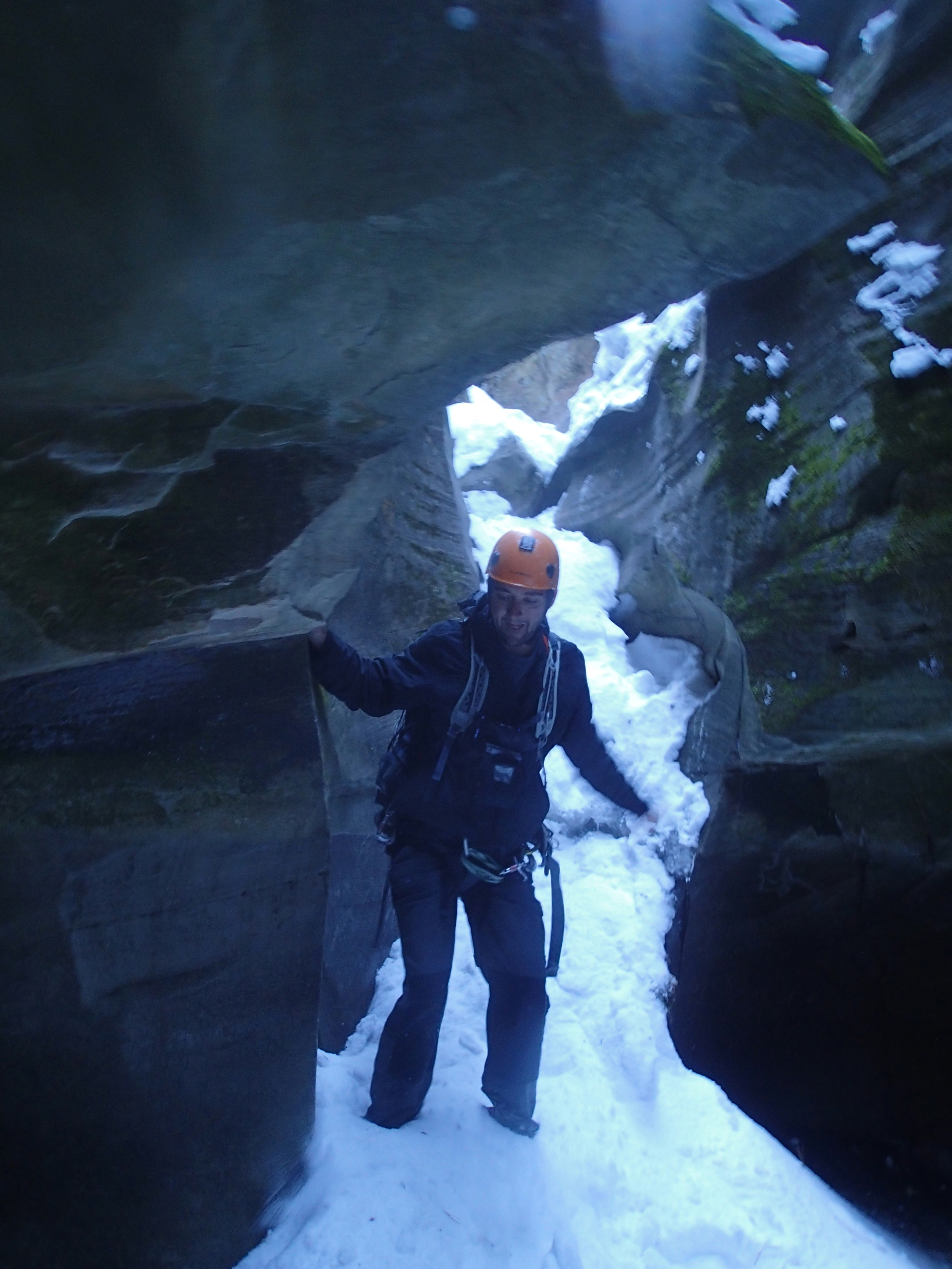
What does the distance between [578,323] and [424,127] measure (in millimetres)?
992

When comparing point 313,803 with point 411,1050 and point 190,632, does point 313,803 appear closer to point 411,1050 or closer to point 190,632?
point 190,632

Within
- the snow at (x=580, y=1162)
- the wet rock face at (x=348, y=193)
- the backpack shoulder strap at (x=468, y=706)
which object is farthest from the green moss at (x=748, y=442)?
the backpack shoulder strap at (x=468, y=706)

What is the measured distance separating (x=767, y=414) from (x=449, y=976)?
4.16 meters

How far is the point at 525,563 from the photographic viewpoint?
294cm

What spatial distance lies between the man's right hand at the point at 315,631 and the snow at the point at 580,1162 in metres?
1.86

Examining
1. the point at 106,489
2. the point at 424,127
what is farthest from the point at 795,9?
the point at 106,489

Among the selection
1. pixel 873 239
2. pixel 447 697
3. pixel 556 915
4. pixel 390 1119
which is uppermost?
pixel 873 239

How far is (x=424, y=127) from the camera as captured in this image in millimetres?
1714

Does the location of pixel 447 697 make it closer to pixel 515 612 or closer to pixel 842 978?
pixel 515 612

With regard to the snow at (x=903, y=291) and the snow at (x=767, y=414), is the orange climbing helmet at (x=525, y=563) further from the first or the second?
the snow at (x=767, y=414)

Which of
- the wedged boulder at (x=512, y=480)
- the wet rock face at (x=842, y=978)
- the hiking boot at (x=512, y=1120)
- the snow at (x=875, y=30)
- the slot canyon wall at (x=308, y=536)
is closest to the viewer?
the slot canyon wall at (x=308, y=536)

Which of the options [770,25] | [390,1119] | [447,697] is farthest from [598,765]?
[770,25]

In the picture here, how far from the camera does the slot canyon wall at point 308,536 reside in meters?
1.62

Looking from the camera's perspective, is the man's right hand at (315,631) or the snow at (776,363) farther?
the snow at (776,363)
